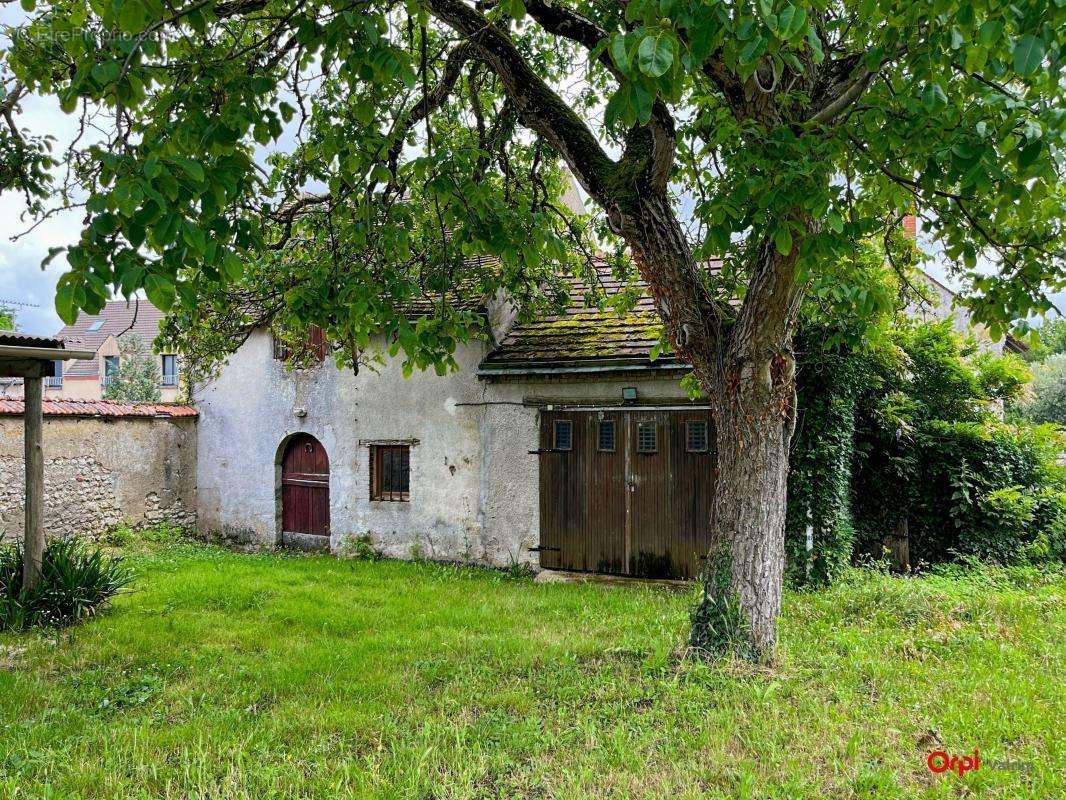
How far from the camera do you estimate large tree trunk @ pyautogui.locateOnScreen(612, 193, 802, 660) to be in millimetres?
5305

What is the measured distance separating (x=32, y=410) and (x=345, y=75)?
5.16 m

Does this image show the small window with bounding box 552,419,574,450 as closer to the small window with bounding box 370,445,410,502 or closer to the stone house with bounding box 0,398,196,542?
the small window with bounding box 370,445,410,502

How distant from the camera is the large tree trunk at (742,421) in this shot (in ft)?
17.4

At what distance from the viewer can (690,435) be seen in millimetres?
8992

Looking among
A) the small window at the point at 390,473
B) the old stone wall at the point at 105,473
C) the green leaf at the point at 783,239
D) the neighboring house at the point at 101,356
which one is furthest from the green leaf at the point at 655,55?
the neighboring house at the point at 101,356

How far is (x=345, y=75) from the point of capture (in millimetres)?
4961

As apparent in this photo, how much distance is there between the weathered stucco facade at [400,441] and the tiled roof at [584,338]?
12.5 inches

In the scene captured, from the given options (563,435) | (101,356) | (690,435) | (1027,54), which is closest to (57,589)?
(563,435)

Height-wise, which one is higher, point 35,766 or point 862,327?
point 862,327

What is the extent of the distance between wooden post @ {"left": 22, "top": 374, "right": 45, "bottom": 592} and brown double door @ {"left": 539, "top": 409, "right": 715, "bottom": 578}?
5946 millimetres

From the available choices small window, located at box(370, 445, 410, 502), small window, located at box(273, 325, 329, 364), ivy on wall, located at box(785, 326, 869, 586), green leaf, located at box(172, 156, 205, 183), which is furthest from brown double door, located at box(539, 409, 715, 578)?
green leaf, located at box(172, 156, 205, 183)

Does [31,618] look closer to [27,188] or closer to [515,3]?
[27,188]

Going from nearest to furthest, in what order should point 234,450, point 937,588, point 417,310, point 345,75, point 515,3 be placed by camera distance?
point 515,3, point 345,75, point 937,588, point 417,310, point 234,450

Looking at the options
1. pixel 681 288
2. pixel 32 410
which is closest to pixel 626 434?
pixel 681 288
